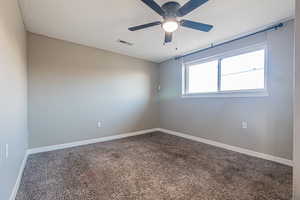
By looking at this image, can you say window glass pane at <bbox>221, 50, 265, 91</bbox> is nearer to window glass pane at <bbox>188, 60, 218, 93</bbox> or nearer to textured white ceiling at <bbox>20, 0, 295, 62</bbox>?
window glass pane at <bbox>188, 60, 218, 93</bbox>

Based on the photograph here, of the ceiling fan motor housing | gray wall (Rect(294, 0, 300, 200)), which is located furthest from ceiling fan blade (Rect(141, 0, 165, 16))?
gray wall (Rect(294, 0, 300, 200))

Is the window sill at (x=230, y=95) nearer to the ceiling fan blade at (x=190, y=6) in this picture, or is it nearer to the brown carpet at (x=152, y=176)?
the brown carpet at (x=152, y=176)

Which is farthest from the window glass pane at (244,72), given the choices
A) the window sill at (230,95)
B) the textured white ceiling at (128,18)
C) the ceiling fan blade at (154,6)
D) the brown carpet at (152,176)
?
the ceiling fan blade at (154,6)

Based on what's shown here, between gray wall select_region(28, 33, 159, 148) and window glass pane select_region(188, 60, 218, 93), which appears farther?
window glass pane select_region(188, 60, 218, 93)

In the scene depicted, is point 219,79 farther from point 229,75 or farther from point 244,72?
point 244,72

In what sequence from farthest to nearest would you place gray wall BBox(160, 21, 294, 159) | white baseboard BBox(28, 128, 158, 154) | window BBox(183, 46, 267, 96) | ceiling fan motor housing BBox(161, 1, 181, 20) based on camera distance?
white baseboard BBox(28, 128, 158, 154)
window BBox(183, 46, 267, 96)
gray wall BBox(160, 21, 294, 159)
ceiling fan motor housing BBox(161, 1, 181, 20)

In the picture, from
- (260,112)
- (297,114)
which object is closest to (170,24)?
(297,114)

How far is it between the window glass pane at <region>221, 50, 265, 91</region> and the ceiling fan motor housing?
186cm

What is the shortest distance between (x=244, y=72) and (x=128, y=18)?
2.38 meters

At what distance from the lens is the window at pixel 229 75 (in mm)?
2604

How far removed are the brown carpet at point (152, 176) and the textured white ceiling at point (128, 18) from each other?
2.26 meters

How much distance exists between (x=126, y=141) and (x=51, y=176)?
1.75m

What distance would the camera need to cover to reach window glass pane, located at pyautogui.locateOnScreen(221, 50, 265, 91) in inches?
102

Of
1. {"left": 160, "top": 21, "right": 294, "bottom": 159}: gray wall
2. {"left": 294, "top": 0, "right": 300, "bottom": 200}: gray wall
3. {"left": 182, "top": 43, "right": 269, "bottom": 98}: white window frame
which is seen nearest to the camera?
{"left": 294, "top": 0, "right": 300, "bottom": 200}: gray wall
